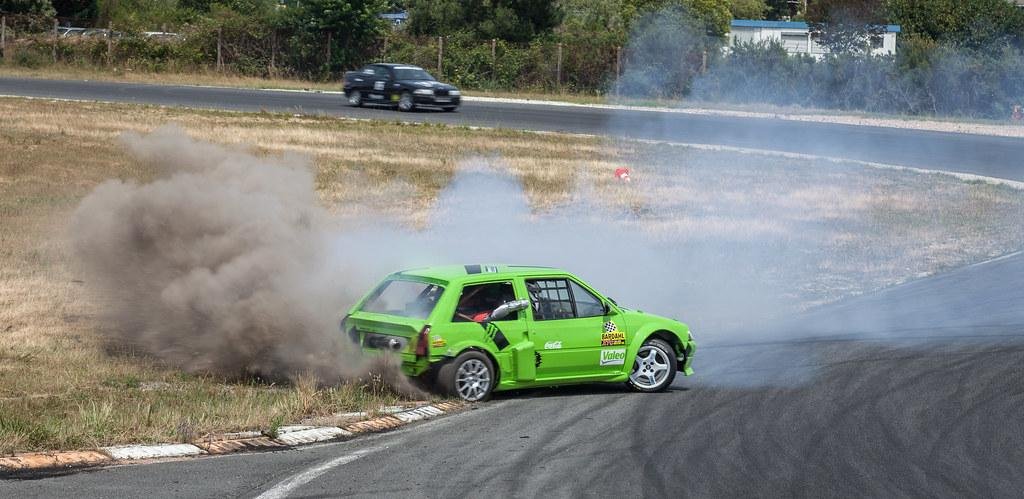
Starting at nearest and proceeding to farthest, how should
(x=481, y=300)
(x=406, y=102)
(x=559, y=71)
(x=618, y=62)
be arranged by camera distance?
(x=481, y=300)
(x=406, y=102)
(x=618, y=62)
(x=559, y=71)

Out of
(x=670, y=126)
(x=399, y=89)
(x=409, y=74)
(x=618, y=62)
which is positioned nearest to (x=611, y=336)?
(x=670, y=126)

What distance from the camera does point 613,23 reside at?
263 ft

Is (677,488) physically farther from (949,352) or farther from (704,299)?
(704,299)

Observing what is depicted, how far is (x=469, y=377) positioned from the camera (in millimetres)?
11922

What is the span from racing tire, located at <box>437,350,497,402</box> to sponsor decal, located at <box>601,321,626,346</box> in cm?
119

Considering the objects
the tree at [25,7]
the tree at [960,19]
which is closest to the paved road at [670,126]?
the tree at [960,19]

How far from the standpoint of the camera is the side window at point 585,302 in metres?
12.7

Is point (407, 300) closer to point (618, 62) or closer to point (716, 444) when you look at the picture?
point (716, 444)

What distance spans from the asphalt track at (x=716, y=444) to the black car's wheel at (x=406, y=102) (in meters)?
30.1

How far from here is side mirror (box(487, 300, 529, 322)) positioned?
475 inches

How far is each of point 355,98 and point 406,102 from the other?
7.09 feet

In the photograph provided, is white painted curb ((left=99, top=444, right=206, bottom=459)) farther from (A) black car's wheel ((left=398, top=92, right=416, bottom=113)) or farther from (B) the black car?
(A) black car's wheel ((left=398, top=92, right=416, bottom=113))

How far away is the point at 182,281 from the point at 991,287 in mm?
12006

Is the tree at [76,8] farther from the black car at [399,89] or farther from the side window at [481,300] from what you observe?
the side window at [481,300]
